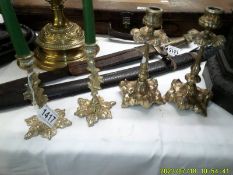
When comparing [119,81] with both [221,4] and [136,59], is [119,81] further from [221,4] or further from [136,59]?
[221,4]

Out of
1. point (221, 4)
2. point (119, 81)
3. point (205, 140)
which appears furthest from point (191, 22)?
point (205, 140)

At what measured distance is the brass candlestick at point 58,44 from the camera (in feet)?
2.65

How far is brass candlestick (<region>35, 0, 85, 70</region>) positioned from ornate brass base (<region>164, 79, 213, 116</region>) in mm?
359

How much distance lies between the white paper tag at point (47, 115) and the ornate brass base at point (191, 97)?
34 centimetres

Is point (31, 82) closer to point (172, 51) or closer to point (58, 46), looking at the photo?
point (58, 46)

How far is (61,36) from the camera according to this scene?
2.68ft

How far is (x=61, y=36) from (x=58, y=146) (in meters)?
0.40

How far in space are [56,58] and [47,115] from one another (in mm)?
293

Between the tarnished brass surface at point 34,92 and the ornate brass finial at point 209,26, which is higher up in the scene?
the ornate brass finial at point 209,26

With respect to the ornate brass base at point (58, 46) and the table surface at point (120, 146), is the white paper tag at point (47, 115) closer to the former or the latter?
the table surface at point (120, 146)

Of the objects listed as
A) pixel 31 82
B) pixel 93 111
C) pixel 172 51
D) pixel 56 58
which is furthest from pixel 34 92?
pixel 172 51

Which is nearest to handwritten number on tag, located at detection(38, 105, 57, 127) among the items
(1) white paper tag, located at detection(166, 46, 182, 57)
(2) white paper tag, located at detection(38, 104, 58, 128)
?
(2) white paper tag, located at detection(38, 104, 58, 128)
